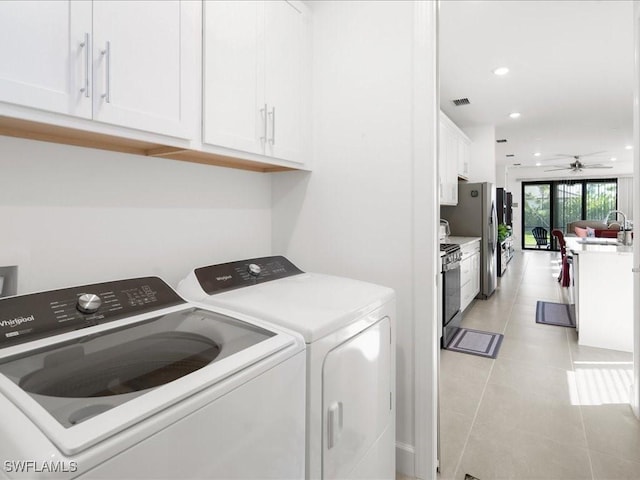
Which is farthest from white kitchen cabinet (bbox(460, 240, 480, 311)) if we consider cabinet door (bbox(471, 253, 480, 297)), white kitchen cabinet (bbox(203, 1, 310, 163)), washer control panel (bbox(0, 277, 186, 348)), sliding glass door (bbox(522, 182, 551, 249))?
sliding glass door (bbox(522, 182, 551, 249))

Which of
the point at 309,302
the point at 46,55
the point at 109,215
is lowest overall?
the point at 309,302

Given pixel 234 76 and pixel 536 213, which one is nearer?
pixel 234 76

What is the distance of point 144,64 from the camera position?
1183mm

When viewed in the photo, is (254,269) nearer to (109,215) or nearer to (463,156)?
(109,215)

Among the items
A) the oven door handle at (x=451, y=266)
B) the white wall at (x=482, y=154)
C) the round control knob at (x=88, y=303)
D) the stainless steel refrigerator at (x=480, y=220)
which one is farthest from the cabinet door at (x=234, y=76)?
the white wall at (x=482, y=154)

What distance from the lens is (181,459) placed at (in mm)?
695

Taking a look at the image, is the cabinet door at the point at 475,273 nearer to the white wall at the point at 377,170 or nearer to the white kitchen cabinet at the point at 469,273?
the white kitchen cabinet at the point at 469,273

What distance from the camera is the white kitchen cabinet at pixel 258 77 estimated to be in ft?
4.67

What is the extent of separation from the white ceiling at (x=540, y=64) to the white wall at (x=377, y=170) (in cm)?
111

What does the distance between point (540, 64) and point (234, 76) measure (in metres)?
3.32

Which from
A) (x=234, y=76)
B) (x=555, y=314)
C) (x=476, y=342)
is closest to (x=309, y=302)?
(x=234, y=76)

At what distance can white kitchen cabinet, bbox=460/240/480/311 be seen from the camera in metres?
4.12

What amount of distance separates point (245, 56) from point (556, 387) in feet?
9.64

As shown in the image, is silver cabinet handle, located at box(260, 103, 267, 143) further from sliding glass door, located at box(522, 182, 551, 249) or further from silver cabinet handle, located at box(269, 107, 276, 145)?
sliding glass door, located at box(522, 182, 551, 249)
